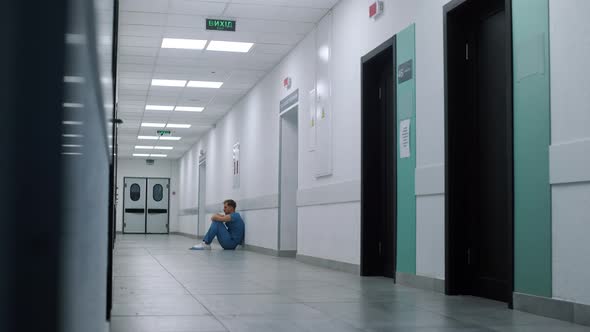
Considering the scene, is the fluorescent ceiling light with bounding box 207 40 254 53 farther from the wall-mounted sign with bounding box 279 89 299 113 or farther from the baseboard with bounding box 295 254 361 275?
the baseboard with bounding box 295 254 361 275

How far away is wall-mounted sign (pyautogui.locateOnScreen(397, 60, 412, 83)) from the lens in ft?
19.7

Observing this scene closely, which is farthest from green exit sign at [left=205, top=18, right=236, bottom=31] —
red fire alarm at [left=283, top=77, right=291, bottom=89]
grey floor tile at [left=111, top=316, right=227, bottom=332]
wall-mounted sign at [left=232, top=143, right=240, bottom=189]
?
wall-mounted sign at [left=232, top=143, right=240, bottom=189]

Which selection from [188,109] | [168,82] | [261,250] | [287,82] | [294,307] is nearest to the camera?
[294,307]

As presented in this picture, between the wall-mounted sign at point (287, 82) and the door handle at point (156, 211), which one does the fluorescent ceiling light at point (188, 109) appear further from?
the door handle at point (156, 211)

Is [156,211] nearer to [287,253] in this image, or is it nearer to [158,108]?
[158,108]

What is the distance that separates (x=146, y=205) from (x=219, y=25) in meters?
20.8

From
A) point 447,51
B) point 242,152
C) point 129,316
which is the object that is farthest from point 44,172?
point 242,152

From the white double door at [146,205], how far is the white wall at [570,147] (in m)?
25.7

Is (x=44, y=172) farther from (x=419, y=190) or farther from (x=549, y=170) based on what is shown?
(x=419, y=190)

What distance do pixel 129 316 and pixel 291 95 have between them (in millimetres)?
6748

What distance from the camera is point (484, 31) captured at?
5203 millimetres

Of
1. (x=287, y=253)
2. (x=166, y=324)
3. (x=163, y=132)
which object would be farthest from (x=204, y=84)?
(x=166, y=324)

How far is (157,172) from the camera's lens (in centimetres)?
2856

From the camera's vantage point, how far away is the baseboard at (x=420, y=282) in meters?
5.29
